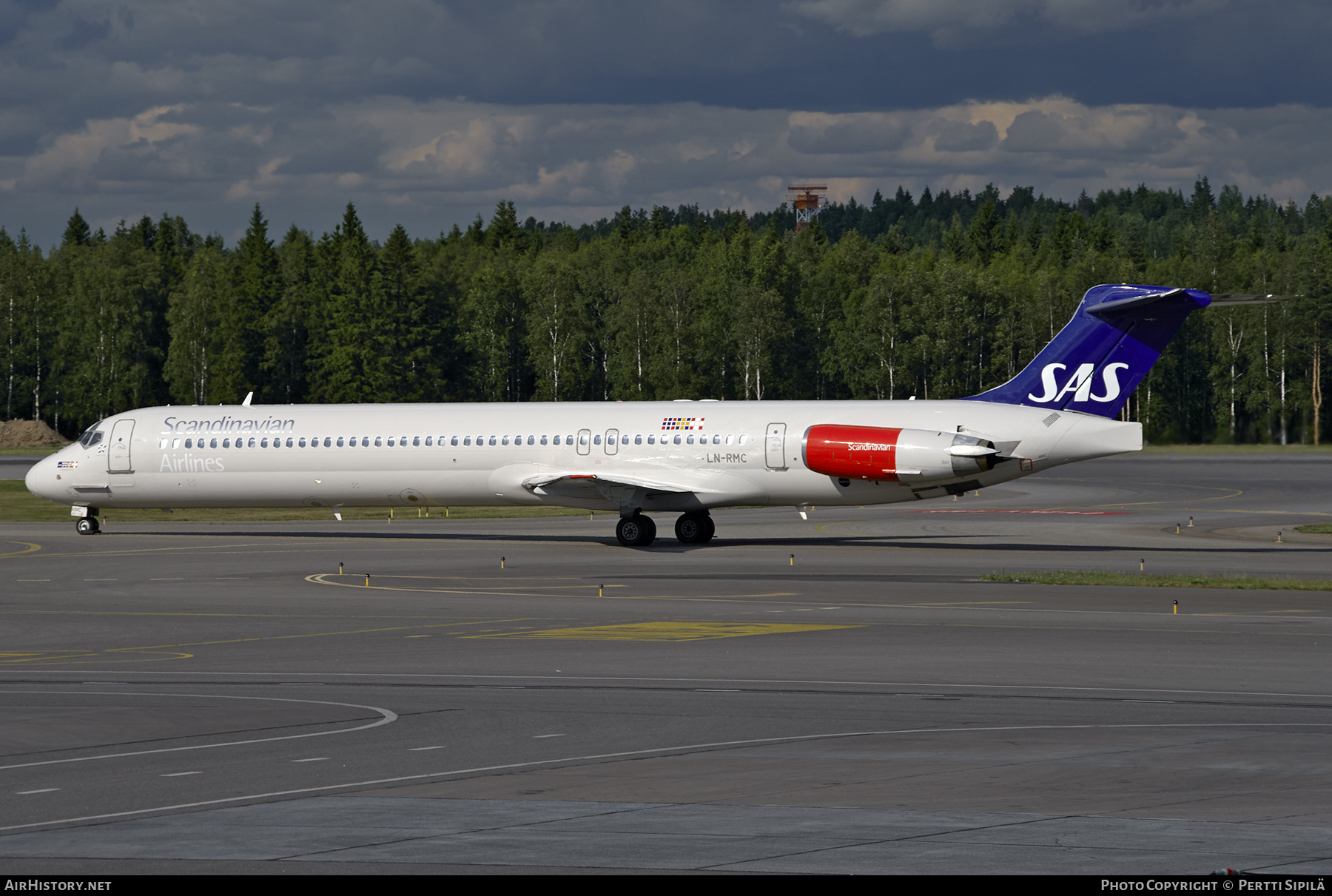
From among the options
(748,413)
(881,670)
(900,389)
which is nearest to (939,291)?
(900,389)

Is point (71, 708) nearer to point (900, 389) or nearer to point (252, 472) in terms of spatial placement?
point (252, 472)

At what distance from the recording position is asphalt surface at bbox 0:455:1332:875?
998cm

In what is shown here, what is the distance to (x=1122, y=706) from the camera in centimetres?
1611

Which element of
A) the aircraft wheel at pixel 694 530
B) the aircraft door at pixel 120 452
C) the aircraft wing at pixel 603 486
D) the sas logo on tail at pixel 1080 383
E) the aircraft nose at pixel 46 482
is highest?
A: the sas logo on tail at pixel 1080 383

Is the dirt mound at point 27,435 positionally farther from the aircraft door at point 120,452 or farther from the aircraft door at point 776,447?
the aircraft door at point 776,447

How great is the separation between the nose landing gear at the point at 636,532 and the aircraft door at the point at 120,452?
609 inches

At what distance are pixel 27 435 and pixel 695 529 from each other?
302 ft

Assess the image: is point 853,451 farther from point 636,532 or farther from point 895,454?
point 636,532

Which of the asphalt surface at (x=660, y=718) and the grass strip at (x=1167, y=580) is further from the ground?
the asphalt surface at (x=660, y=718)

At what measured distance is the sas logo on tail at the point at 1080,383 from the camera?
36.8 meters

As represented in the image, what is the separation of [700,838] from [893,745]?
4303 millimetres

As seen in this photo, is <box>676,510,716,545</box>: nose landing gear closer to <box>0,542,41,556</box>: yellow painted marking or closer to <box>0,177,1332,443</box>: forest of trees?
<box>0,542,41,556</box>: yellow painted marking

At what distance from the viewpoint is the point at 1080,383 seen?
3706 cm

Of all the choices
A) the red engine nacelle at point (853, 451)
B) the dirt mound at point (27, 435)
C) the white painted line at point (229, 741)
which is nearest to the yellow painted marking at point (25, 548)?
the red engine nacelle at point (853, 451)
